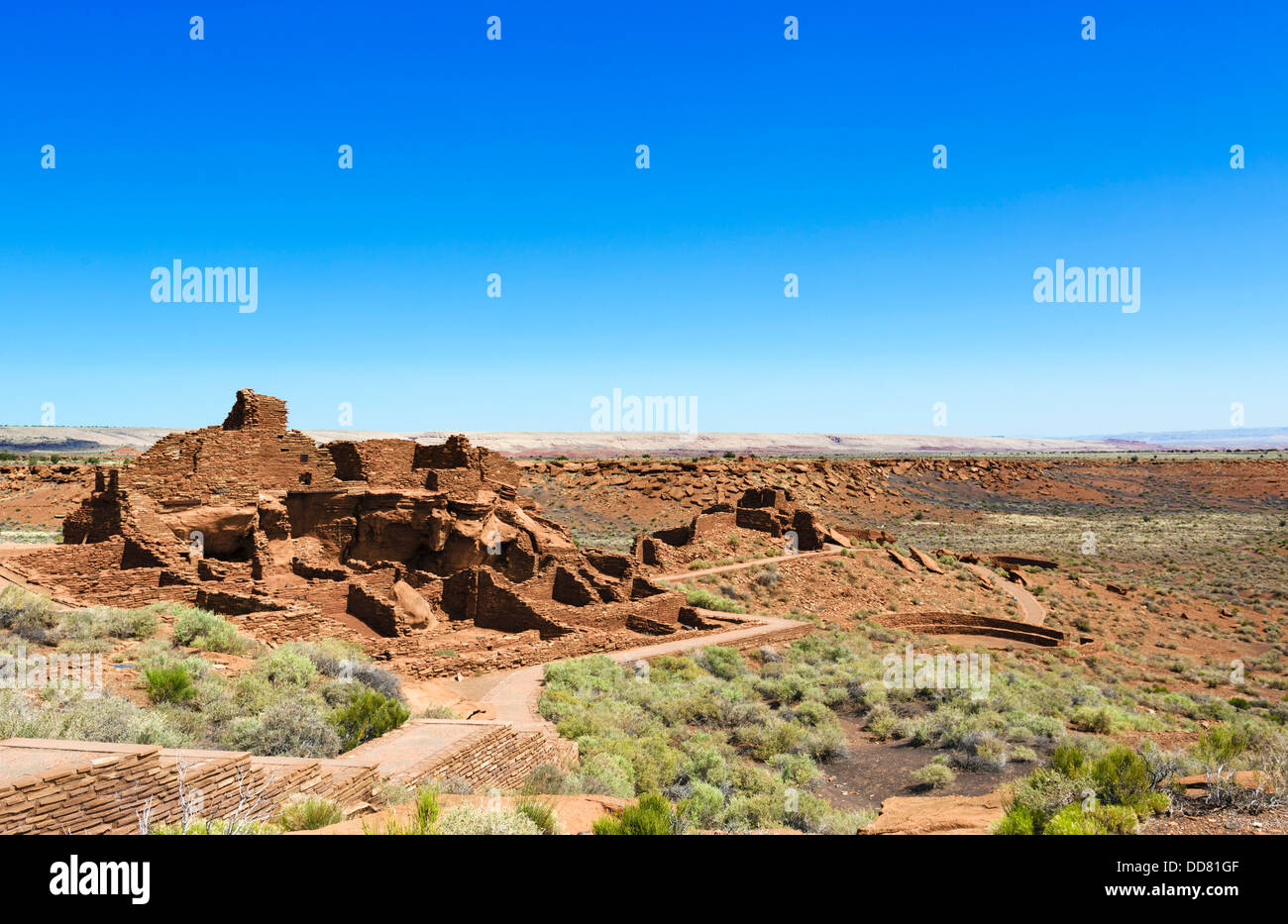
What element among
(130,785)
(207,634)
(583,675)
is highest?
(130,785)

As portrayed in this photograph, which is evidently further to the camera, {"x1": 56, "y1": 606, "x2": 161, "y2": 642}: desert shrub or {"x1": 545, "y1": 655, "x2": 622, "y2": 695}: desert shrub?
{"x1": 545, "y1": 655, "x2": 622, "y2": 695}: desert shrub

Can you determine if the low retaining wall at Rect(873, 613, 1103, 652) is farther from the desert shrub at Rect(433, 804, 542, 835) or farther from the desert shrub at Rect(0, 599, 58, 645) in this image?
the desert shrub at Rect(0, 599, 58, 645)

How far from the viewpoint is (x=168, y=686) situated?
934 centimetres

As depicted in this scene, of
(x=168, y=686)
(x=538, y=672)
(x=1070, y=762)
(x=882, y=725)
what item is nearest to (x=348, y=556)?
(x=538, y=672)

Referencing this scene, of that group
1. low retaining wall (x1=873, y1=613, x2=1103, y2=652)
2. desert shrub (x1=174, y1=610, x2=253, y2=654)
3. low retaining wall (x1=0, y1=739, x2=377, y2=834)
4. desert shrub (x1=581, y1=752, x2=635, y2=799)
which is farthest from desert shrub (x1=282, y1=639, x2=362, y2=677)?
low retaining wall (x1=873, y1=613, x2=1103, y2=652)

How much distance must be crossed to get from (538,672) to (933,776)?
891 cm

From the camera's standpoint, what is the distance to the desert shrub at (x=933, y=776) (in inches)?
437

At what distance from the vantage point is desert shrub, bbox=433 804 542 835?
540cm

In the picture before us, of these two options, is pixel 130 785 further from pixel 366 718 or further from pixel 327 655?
pixel 327 655

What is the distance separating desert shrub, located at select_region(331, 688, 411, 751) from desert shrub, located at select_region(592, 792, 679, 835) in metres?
4.31

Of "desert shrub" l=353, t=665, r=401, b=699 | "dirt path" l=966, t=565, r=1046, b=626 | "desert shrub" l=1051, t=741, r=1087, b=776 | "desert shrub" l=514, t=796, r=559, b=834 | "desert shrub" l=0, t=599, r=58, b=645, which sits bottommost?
"dirt path" l=966, t=565, r=1046, b=626

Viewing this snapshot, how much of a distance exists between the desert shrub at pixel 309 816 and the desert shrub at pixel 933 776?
356 inches

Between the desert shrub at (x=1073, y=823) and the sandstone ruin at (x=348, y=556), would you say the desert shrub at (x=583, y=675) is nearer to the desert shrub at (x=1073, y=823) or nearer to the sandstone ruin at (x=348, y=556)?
the sandstone ruin at (x=348, y=556)
